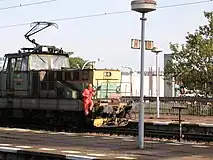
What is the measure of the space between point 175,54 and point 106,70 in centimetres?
1782

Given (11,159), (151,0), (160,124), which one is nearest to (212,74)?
(160,124)

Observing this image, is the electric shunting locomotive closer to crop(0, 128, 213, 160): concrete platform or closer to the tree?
crop(0, 128, 213, 160): concrete platform

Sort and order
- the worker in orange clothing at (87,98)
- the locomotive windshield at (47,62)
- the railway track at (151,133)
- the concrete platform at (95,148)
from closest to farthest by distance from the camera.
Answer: the concrete platform at (95,148)
the railway track at (151,133)
the worker in orange clothing at (87,98)
the locomotive windshield at (47,62)

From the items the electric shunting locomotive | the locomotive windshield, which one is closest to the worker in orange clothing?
the electric shunting locomotive

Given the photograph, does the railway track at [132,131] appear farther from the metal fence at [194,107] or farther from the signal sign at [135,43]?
the metal fence at [194,107]

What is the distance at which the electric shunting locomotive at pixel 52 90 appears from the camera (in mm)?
20859

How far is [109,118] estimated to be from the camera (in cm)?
2088

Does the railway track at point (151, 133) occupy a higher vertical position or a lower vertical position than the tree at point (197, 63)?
lower

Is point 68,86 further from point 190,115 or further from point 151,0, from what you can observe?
point 190,115

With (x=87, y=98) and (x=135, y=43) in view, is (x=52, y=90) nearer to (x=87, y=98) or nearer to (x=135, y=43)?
(x=87, y=98)

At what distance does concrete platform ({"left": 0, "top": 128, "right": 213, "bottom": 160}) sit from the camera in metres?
11.9

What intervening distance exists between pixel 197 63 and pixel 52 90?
17.4m

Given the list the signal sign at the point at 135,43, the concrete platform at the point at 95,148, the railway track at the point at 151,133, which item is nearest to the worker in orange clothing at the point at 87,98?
the railway track at the point at 151,133

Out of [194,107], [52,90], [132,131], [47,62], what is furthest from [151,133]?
[194,107]
